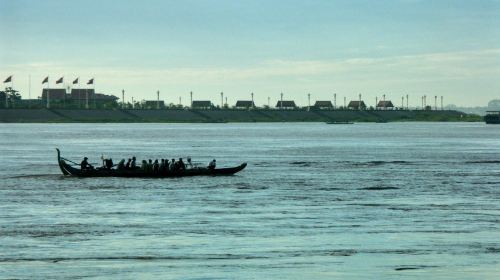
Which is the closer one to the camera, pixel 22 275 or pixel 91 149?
pixel 22 275

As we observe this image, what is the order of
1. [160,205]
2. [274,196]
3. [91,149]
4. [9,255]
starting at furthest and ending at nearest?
1. [91,149]
2. [274,196]
3. [160,205]
4. [9,255]

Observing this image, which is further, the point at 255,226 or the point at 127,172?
the point at 127,172

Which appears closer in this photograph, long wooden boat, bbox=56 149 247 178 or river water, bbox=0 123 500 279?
river water, bbox=0 123 500 279

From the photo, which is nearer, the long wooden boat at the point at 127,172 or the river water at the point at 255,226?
the river water at the point at 255,226

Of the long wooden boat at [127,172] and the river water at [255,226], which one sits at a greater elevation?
the long wooden boat at [127,172]

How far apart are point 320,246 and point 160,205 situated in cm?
2435

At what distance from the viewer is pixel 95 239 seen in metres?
58.4

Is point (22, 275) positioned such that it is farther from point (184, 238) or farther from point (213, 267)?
point (184, 238)

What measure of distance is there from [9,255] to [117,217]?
56.0 ft

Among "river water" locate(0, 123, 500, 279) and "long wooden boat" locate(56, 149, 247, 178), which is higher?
"long wooden boat" locate(56, 149, 247, 178)

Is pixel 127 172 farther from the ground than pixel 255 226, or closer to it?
farther from the ground

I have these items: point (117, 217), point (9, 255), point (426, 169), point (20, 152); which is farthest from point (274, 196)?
point (20, 152)

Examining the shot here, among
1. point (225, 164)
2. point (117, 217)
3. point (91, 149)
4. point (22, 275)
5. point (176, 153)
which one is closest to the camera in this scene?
point (22, 275)

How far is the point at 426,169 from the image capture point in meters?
126
